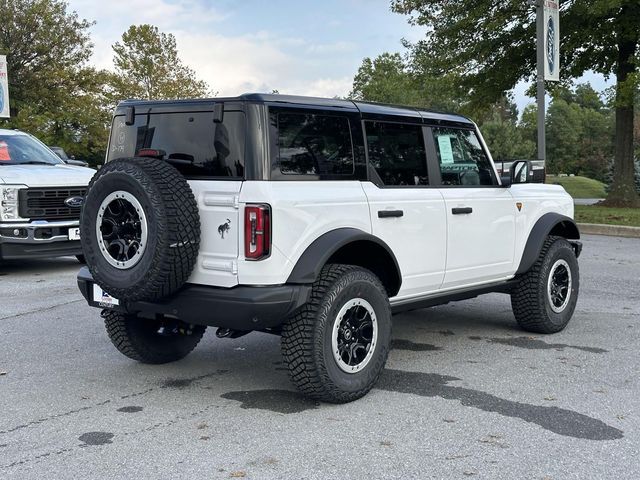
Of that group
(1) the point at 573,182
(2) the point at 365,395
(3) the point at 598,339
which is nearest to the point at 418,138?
(2) the point at 365,395

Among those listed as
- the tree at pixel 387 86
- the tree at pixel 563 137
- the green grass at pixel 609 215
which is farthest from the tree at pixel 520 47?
the tree at pixel 563 137

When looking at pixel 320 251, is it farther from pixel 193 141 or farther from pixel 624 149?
pixel 624 149

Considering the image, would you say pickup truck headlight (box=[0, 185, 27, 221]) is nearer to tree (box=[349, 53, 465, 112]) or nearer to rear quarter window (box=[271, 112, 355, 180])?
rear quarter window (box=[271, 112, 355, 180])

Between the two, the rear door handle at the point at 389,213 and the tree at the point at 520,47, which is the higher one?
the tree at the point at 520,47

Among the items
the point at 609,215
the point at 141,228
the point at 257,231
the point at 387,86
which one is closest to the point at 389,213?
the point at 257,231

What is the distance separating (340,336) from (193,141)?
1.53 metres

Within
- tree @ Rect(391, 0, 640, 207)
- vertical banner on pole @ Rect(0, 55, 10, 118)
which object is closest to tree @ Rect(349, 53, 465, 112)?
tree @ Rect(391, 0, 640, 207)

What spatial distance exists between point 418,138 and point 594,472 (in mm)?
2747

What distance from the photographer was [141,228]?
431 centimetres

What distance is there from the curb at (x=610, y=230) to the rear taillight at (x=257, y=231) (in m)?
12.8

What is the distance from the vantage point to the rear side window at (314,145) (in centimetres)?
446

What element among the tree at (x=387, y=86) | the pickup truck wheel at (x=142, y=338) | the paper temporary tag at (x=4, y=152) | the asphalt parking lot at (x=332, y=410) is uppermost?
the tree at (x=387, y=86)

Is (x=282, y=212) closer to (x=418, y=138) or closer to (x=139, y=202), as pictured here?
(x=139, y=202)

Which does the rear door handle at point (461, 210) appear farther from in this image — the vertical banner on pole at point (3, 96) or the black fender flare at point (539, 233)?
the vertical banner on pole at point (3, 96)
